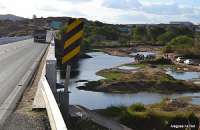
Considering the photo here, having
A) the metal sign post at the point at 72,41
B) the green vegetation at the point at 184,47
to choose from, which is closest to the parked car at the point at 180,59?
the green vegetation at the point at 184,47

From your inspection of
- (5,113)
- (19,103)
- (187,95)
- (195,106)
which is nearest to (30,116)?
(5,113)

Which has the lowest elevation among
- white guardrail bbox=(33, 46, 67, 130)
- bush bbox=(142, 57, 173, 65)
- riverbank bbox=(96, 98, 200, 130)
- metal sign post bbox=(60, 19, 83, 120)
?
bush bbox=(142, 57, 173, 65)

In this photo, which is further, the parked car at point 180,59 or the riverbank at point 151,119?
the parked car at point 180,59

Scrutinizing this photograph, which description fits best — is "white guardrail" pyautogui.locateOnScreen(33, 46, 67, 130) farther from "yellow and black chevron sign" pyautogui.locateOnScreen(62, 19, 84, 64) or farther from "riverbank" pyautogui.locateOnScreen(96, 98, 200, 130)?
"riverbank" pyautogui.locateOnScreen(96, 98, 200, 130)

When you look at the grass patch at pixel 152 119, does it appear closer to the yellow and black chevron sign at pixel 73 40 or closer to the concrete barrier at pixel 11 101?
the concrete barrier at pixel 11 101

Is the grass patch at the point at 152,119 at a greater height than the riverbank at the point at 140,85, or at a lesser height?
greater

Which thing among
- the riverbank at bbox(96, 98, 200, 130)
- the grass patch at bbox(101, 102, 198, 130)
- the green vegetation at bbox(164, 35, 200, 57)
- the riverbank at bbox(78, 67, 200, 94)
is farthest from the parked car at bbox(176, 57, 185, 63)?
the grass patch at bbox(101, 102, 198, 130)

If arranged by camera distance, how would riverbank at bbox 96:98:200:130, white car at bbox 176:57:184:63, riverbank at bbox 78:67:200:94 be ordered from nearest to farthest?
riverbank at bbox 96:98:200:130, riverbank at bbox 78:67:200:94, white car at bbox 176:57:184:63

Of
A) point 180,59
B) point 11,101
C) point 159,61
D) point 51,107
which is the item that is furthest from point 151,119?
point 180,59

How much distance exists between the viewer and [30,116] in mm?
11109

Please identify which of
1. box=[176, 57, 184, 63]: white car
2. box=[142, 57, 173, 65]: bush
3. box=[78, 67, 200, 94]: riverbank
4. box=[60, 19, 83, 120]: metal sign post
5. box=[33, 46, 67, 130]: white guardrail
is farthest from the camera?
box=[176, 57, 184, 63]: white car

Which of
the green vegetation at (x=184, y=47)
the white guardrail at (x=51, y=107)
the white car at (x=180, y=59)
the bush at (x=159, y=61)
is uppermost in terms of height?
the white guardrail at (x=51, y=107)

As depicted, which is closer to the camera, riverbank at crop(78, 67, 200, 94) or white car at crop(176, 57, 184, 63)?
riverbank at crop(78, 67, 200, 94)

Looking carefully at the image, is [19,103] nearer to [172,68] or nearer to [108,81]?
[108,81]
